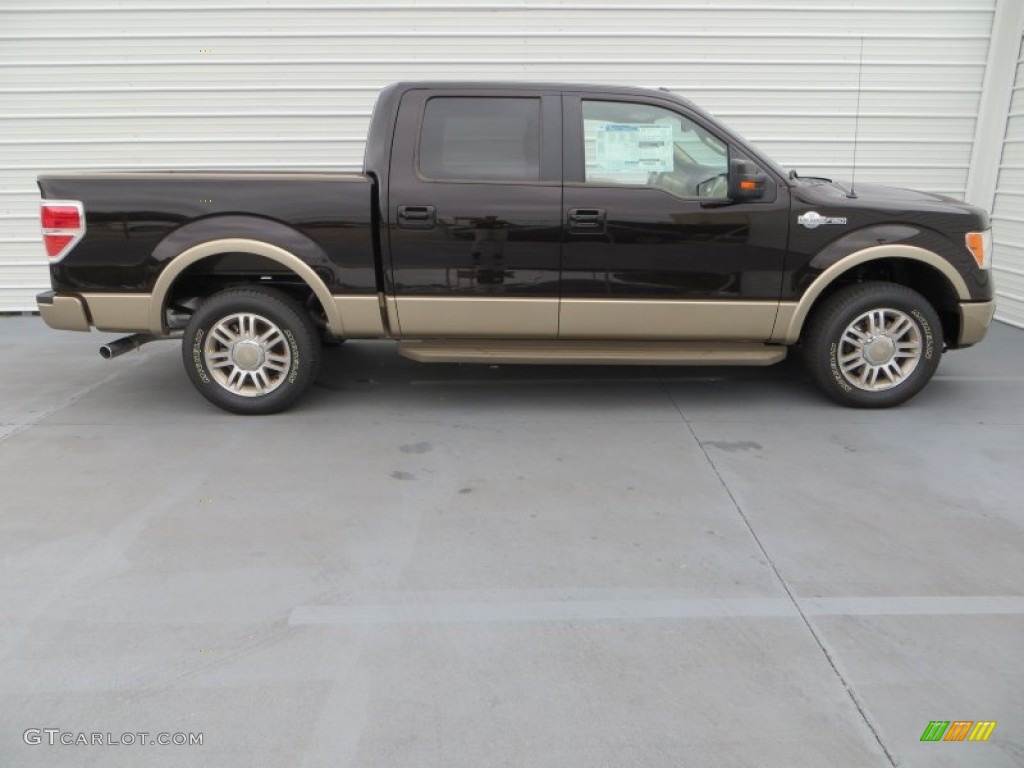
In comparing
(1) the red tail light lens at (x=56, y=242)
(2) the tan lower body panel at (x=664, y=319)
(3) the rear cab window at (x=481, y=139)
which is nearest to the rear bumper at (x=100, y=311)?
(1) the red tail light lens at (x=56, y=242)

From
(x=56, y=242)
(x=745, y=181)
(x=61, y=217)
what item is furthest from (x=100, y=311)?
(x=745, y=181)

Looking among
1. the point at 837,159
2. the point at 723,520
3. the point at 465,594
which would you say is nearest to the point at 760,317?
the point at 723,520

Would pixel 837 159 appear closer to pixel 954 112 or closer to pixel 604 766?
pixel 954 112

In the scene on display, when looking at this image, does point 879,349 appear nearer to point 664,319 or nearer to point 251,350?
point 664,319

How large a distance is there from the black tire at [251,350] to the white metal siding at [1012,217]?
6.79 m

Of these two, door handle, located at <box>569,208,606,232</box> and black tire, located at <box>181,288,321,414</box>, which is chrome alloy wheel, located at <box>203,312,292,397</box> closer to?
black tire, located at <box>181,288,321,414</box>

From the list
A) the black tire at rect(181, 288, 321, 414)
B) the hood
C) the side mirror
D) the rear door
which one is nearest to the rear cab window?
the rear door

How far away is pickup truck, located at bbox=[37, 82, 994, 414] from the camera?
4.82m

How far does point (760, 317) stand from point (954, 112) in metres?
4.63

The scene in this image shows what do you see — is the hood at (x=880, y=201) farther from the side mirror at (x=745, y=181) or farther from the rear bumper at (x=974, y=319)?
the rear bumper at (x=974, y=319)

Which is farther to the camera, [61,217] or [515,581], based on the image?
[61,217]

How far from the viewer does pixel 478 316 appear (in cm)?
500

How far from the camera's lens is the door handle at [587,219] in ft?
15.8

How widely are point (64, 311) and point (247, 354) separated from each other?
3.75 ft
